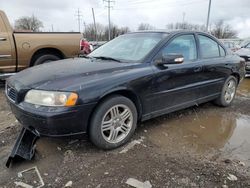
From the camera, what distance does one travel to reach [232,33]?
221ft

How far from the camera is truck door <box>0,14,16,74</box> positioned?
6141 millimetres

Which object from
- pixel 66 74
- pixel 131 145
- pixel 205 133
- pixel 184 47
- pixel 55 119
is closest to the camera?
pixel 55 119

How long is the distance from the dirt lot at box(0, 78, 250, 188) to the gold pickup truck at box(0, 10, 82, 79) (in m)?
2.48

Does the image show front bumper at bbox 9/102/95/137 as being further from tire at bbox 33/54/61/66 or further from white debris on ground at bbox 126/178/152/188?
tire at bbox 33/54/61/66

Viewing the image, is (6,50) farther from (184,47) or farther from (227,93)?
(227,93)

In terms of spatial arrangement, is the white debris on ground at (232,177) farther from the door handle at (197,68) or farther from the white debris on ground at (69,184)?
the door handle at (197,68)

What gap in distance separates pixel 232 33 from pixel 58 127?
7340 cm

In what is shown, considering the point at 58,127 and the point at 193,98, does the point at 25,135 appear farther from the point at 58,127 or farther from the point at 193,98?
the point at 193,98

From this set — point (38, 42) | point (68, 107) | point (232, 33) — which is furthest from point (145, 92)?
point (232, 33)

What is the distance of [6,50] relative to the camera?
20.3 ft

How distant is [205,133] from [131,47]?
5.93ft

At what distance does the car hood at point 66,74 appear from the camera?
2810 mm

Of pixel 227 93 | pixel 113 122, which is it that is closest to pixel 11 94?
pixel 113 122

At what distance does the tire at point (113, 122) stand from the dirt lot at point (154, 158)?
14 cm
